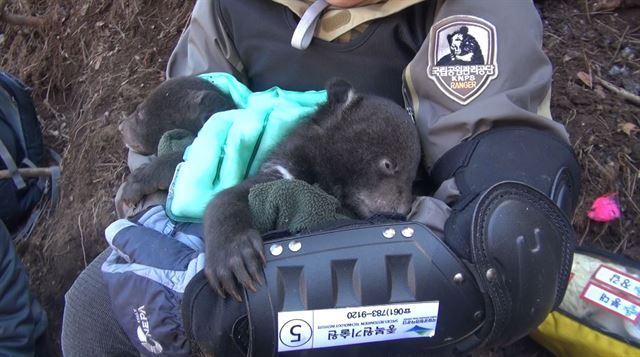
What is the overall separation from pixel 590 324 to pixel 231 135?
1445 millimetres

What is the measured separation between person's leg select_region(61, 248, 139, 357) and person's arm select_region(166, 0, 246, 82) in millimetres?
904

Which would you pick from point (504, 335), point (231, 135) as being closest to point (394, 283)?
point (504, 335)

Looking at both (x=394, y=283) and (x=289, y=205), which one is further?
(x=289, y=205)

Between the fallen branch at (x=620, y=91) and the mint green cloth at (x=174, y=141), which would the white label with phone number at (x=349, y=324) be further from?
the fallen branch at (x=620, y=91)

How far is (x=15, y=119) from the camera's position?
417 cm

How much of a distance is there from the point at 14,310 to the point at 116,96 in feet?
5.14

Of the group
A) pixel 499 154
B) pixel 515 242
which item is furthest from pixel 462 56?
pixel 515 242

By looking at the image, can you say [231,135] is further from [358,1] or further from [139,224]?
[358,1]

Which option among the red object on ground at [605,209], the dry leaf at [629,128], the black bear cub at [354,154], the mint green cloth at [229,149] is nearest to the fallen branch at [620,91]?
the dry leaf at [629,128]

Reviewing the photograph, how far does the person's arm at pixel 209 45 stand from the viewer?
237 cm

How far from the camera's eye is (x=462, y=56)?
1913mm

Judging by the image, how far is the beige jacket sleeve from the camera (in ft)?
5.98

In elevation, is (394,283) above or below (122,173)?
above

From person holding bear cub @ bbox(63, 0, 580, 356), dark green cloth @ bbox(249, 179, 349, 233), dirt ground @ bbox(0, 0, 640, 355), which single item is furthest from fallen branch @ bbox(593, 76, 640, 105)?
dark green cloth @ bbox(249, 179, 349, 233)
